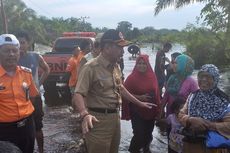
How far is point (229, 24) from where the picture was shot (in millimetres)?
23594

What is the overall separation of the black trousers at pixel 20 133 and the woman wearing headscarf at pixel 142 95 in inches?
83.9

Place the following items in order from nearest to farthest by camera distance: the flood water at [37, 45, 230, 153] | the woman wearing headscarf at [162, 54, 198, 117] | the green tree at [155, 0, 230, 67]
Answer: the woman wearing headscarf at [162, 54, 198, 117] < the flood water at [37, 45, 230, 153] < the green tree at [155, 0, 230, 67]

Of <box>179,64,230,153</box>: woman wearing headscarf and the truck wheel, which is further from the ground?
<box>179,64,230,153</box>: woman wearing headscarf

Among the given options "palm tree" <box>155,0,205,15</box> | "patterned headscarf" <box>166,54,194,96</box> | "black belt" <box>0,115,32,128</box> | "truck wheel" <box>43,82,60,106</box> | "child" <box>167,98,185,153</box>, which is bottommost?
"truck wheel" <box>43,82,60,106</box>

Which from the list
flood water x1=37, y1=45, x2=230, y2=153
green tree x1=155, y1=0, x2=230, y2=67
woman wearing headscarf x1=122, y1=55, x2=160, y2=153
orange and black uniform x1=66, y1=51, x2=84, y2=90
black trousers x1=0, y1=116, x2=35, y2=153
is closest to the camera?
black trousers x1=0, y1=116, x2=35, y2=153

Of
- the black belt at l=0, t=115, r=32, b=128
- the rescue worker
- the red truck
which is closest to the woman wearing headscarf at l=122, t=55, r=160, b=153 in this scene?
the rescue worker

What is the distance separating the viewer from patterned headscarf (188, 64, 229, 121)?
13.0 feet

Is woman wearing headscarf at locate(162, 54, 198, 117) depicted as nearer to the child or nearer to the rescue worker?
the child

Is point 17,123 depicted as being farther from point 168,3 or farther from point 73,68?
point 168,3

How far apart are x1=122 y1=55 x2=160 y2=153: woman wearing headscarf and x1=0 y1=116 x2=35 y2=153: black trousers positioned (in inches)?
83.9

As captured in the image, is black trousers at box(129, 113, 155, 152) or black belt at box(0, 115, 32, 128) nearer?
black belt at box(0, 115, 32, 128)

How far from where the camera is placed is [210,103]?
399cm

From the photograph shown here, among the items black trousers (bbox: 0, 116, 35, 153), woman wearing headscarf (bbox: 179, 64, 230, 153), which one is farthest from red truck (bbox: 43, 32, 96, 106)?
woman wearing headscarf (bbox: 179, 64, 230, 153)

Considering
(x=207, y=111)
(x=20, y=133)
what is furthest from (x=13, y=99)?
(x=207, y=111)
